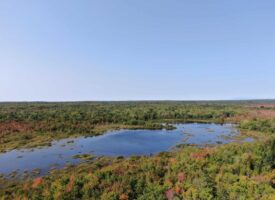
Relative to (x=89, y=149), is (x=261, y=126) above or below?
above

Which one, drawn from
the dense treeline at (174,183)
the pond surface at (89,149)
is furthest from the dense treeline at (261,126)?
the dense treeline at (174,183)

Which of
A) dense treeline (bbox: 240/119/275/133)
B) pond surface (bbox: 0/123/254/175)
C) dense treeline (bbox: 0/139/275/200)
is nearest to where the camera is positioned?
dense treeline (bbox: 0/139/275/200)

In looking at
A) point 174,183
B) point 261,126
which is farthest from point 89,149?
point 261,126

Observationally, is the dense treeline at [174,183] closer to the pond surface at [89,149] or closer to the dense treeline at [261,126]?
the pond surface at [89,149]

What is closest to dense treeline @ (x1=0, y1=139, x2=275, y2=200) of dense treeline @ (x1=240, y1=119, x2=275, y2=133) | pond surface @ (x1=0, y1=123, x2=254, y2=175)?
pond surface @ (x1=0, y1=123, x2=254, y2=175)

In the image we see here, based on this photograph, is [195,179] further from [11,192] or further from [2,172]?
[2,172]

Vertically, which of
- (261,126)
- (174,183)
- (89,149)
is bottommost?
(89,149)

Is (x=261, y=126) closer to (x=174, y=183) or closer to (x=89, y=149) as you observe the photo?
(x=89, y=149)

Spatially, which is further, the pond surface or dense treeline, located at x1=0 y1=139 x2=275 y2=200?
the pond surface

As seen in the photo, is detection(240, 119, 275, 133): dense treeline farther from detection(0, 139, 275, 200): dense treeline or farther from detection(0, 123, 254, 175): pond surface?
detection(0, 139, 275, 200): dense treeline
